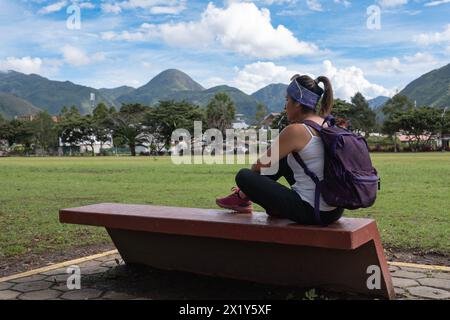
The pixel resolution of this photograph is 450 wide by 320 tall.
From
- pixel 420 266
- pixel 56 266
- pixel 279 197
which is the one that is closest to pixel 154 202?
pixel 56 266

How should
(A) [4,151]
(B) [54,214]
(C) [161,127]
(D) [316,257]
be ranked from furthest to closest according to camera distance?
(A) [4,151], (C) [161,127], (B) [54,214], (D) [316,257]

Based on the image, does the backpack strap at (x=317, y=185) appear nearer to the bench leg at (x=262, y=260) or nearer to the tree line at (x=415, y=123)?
the bench leg at (x=262, y=260)

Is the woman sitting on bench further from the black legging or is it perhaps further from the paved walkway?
the paved walkway

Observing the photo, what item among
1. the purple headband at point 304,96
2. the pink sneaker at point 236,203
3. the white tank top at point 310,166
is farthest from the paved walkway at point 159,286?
the purple headband at point 304,96

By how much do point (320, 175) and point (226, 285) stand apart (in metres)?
1.48

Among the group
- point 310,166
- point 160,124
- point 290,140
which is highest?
point 160,124

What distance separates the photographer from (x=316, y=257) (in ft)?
13.6

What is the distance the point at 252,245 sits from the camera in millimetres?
4441

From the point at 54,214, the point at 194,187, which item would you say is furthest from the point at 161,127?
the point at 54,214

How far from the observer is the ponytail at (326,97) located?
389 centimetres

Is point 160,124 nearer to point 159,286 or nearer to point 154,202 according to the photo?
point 154,202

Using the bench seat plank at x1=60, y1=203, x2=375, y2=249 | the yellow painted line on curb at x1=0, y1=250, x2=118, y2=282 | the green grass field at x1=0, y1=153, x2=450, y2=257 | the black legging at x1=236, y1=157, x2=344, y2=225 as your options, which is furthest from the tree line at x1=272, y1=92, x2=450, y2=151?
the black legging at x1=236, y1=157, x2=344, y2=225

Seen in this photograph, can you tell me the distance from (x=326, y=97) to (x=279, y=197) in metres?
0.81
